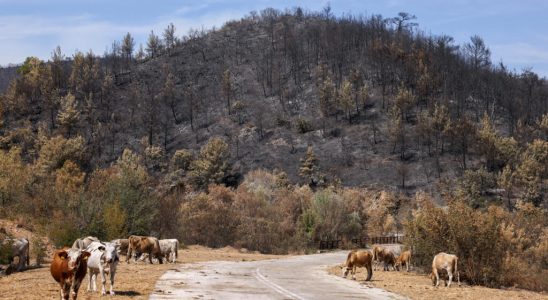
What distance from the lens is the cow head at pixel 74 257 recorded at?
47.4 feet

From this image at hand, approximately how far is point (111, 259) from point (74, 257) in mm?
2969

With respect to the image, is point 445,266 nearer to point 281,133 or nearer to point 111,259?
point 111,259

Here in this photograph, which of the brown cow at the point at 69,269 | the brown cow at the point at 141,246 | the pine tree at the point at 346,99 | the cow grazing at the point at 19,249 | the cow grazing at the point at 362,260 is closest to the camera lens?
the brown cow at the point at 69,269

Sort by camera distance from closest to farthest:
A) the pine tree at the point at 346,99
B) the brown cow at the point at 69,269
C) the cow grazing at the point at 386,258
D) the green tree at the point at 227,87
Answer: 1. the brown cow at the point at 69,269
2. the cow grazing at the point at 386,258
3. the pine tree at the point at 346,99
4. the green tree at the point at 227,87

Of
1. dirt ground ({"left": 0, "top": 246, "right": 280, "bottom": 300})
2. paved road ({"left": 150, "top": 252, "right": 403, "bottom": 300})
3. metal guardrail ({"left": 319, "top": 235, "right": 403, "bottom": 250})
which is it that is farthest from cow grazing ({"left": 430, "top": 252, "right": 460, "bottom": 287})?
metal guardrail ({"left": 319, "top": 235, "right": 403, "bottom": 250})

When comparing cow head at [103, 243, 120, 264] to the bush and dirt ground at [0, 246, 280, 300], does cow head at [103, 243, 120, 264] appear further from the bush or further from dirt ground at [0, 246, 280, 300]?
the bush

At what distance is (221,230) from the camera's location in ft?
196

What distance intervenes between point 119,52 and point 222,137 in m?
59.2

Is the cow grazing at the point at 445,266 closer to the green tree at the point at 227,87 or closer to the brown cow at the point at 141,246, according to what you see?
the brown cow at the point at 141,246

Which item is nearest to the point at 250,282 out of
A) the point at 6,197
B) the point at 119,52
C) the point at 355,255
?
the point at 355,255

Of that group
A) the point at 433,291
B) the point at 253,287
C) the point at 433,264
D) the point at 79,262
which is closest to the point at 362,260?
the point at 433,264

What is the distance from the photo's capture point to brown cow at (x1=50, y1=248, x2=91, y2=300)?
47.3 feet

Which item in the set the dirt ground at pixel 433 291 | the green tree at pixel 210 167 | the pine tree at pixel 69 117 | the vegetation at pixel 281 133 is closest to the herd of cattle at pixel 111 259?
the dirt ground at pixel 433 291

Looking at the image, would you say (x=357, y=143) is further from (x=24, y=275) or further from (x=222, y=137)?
(x=24, y=275)
